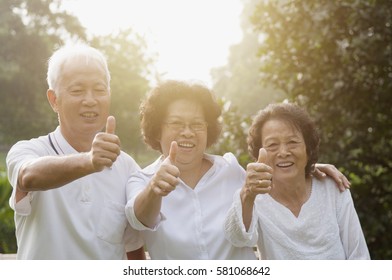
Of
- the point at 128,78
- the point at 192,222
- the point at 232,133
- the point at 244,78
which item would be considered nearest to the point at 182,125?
the point at 192,222

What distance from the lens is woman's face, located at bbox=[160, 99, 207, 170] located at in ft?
7.32

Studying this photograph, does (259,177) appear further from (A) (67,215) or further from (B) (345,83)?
(B) (345,83)

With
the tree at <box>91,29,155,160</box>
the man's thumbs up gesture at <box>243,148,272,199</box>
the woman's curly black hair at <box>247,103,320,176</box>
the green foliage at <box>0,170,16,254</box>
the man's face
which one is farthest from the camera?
the tree at <box>91,29,155,160</box>

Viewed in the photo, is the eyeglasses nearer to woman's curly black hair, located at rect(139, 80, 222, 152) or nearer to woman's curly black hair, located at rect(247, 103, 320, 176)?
woman's curly black hair, located at rect(139, 80, 222, 152)

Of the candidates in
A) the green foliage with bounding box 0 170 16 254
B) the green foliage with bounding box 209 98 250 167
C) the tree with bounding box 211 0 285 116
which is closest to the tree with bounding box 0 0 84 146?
the green foliage with bounding box 0 170 16 254

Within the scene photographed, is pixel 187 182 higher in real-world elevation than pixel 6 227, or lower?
lower

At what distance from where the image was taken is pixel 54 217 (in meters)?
2.04

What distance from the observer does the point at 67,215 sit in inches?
80.8

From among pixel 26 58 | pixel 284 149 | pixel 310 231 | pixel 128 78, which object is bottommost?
pixel 310 231

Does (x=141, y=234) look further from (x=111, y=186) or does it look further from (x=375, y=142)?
(x=375, y=142)

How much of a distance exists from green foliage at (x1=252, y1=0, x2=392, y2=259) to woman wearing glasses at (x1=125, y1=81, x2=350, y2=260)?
6.66ft

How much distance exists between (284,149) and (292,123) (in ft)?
0.44
